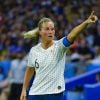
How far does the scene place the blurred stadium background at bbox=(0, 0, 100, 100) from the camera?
12.5m

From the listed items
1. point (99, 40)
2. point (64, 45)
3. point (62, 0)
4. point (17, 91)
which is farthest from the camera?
point (62, 0)

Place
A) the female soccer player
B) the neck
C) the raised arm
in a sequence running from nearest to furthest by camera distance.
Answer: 1. the raised arm
2. the female soccer player
3. the neck

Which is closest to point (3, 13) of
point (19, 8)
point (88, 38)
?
point (19, 8)

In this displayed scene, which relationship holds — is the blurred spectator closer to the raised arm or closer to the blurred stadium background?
the blurred stadium background

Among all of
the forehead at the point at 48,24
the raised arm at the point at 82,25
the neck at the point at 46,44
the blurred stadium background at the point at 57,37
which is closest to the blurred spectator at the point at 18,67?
the blurred stadium background at the point at 57,37

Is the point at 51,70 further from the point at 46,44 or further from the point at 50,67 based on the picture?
the point at 46,44

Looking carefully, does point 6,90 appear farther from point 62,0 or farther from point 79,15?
point 62,0

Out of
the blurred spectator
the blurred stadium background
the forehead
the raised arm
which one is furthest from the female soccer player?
the blurred spectator

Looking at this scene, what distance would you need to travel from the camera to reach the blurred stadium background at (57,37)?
12.5 m

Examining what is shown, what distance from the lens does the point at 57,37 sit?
47.8 feet

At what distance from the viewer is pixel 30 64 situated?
7.31 metres

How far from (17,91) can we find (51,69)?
5586mm

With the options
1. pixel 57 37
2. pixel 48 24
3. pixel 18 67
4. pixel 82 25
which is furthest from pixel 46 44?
pixel 18 67

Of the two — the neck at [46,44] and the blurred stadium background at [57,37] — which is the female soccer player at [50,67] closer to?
the neck at [46,44]
